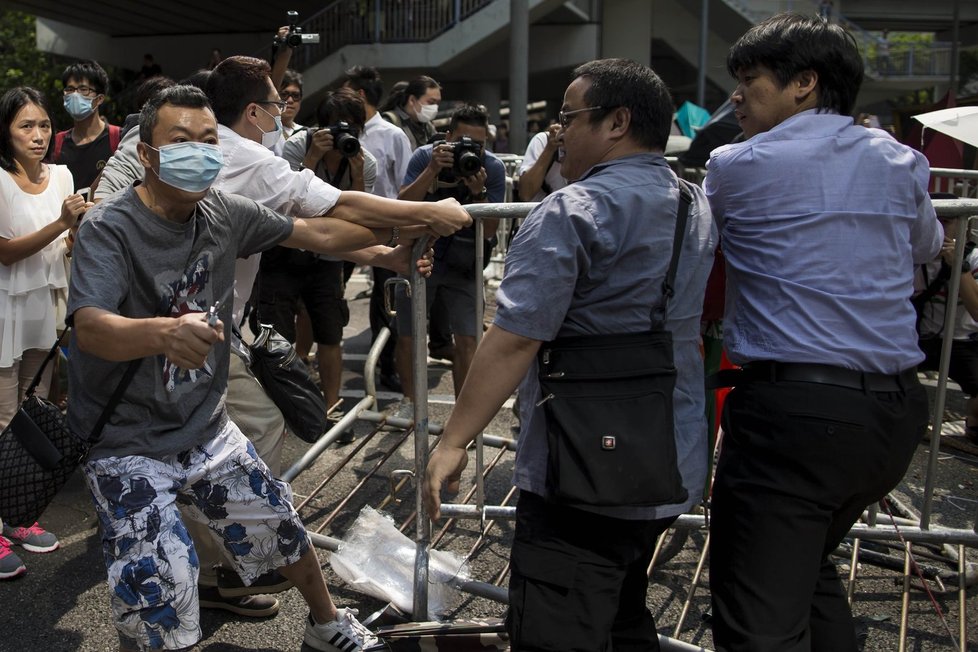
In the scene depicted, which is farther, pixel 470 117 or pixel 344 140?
pixel 470 117

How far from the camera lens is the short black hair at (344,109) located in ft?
19.1

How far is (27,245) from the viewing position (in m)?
3.99

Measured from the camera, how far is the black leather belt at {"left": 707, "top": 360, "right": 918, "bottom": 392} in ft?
7.40

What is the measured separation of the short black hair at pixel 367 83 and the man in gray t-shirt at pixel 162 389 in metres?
4.36

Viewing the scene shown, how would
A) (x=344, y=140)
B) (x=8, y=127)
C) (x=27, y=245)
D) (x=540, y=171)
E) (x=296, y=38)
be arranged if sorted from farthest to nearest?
(x=540, y=171) < (x=296, y=38) < (x=344, y=140) < (x=8, y=127) < (x=27, y=245)

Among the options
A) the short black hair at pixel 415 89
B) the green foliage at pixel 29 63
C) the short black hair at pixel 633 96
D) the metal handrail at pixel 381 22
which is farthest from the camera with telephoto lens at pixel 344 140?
the metal handrail at pixel 381 22

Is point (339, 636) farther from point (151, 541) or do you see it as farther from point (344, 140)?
point (344, 140)

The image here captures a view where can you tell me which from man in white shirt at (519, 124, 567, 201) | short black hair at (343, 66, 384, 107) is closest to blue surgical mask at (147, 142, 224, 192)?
man in white shirt at (519, 124, 567, 201)

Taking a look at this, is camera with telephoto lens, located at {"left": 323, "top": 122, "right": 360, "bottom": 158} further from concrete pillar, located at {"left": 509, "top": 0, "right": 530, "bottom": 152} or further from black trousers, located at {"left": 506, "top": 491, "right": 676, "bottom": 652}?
concrete pillar, located at {"left": 509, "top": 0, "right": 530, "bottom": 152}

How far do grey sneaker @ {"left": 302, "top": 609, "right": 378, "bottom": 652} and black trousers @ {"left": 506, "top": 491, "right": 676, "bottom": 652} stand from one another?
0.88 metres

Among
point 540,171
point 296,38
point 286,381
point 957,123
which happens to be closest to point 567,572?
point 286,381

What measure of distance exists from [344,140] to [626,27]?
870 inches

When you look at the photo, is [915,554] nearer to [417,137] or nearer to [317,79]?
[417,137]

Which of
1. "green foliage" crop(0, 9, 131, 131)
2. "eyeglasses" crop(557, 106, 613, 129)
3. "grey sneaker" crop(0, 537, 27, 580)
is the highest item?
"green foliage" crop(0, 9, 131, 131)
